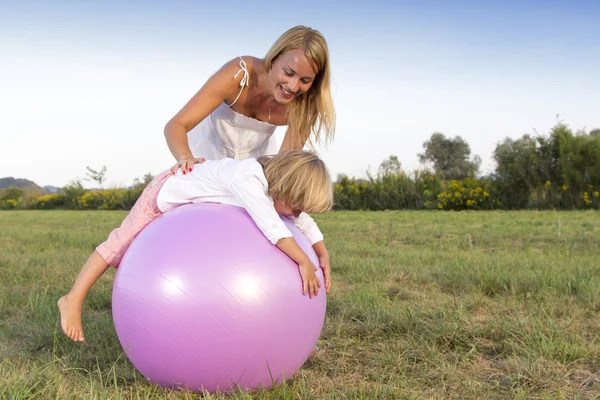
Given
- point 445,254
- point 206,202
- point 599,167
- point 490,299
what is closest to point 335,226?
point 445,254

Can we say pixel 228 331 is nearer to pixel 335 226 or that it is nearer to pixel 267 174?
pixel 267 174

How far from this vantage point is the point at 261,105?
4.08m

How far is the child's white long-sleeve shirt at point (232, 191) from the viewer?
8.84 feet

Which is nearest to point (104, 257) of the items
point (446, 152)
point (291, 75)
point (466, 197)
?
point (291, 75)

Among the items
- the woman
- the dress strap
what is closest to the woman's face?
the woman

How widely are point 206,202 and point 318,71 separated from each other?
1.23 metres

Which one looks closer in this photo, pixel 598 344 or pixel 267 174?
pixel 267 174

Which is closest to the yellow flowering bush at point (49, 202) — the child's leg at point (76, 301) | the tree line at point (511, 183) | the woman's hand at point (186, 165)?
the tree line at point (511, 183)

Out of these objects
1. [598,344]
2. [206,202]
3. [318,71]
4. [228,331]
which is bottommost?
[598,344]

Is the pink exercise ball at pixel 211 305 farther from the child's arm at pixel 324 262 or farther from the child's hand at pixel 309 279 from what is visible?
the child's arm at pixel 324 262

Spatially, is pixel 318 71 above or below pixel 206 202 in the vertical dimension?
above

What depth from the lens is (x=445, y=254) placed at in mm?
6828

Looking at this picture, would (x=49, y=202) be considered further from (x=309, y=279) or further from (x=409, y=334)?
(x=309, y=279)

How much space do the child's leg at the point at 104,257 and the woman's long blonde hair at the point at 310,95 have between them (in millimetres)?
1084
